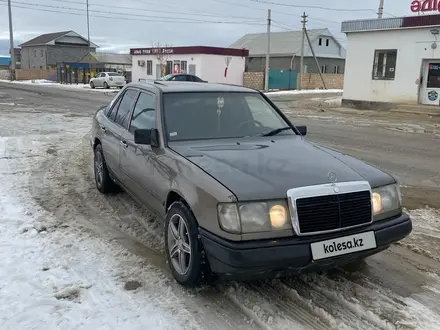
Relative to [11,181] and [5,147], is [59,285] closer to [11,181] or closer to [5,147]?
[11,181]

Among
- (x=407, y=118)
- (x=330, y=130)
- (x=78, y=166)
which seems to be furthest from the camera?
(x=407, y=118)

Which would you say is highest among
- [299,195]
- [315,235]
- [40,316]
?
[299,195]

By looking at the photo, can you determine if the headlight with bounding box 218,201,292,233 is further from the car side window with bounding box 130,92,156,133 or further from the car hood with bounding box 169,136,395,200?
the car side window with bounding box 130,92,156,133

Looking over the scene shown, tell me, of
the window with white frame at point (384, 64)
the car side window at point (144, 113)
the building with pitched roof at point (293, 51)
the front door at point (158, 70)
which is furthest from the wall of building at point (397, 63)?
the building with pitched roof at point (293, 51)

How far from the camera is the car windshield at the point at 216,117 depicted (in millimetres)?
4375

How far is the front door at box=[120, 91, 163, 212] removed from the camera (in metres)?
4.21

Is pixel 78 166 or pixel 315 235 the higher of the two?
pixel 315 235

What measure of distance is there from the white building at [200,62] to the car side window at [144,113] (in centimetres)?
3579

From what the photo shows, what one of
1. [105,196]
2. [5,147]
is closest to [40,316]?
[105,196]

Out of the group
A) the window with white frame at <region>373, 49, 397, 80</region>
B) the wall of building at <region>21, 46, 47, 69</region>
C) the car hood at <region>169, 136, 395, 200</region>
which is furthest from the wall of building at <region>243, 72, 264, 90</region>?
the wall of building at <region>21, 46, 47, 69</region>

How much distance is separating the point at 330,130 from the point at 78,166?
27.0 ft

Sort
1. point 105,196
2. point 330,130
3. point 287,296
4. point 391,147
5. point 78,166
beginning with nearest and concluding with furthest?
point 287,296 → point 105,196 → point 78,166 → point 391,147 → point 330,130

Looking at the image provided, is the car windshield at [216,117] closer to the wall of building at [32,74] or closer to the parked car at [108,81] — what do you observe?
the parked car at [108,81]

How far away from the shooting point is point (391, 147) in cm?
1059
